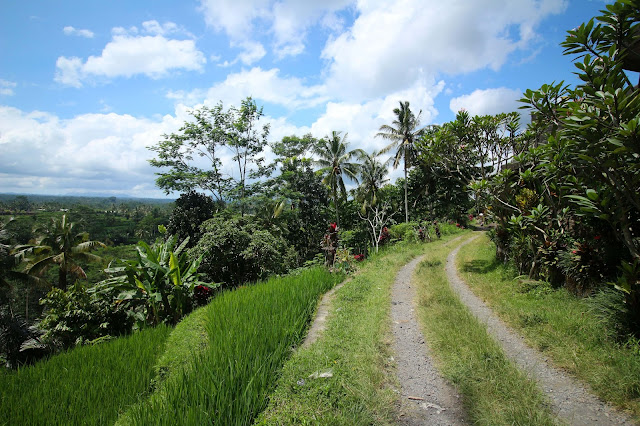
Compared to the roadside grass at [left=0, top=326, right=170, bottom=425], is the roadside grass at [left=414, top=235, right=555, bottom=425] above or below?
above

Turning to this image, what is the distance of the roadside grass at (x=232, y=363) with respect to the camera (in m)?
2.73

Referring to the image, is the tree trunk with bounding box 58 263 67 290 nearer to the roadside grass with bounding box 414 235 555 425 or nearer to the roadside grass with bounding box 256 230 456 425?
the roadside grass with bounding box 256 230 456 425

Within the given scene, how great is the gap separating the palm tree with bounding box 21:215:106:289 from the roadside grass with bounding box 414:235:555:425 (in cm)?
2372

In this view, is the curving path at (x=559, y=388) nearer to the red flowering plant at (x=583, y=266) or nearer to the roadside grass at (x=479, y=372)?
the roadside grass at (x=479, y=372)

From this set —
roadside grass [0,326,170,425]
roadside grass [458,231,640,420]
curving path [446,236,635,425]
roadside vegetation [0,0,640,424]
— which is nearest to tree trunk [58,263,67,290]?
roadside vegetation [0,0,640,424]

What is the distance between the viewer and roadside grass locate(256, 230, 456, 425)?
2.82 metres

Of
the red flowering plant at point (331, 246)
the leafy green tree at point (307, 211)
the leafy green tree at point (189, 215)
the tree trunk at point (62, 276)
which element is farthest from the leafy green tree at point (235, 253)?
the tree trunk at point (62, 276)

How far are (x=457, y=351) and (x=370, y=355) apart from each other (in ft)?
3.82

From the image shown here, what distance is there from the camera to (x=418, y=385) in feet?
11.3

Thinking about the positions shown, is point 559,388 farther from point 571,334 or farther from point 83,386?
point 83,386

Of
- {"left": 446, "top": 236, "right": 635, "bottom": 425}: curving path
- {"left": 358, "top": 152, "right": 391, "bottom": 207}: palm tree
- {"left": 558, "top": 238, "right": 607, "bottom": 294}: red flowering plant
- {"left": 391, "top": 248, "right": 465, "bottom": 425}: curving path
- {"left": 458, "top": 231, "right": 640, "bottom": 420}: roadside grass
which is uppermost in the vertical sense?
{"left": 358, "top": 152, "right": 391, "bottom": 207}: palm tree

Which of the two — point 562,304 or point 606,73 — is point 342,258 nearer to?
point 562,304

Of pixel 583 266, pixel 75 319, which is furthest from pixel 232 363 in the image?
pixel 75 319

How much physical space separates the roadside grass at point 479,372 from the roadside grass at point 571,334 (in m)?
0.62
